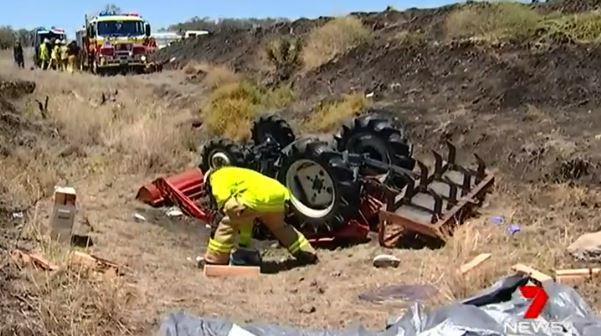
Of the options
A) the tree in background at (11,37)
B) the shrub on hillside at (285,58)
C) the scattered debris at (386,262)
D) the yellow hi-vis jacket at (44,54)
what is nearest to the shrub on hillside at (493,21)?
the shrub on hillside at (285,58)

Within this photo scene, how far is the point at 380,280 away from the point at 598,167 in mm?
3931

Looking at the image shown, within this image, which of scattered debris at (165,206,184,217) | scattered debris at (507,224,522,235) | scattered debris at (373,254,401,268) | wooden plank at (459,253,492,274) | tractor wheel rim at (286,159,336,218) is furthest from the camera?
scattered debris at (165,206,184,217)

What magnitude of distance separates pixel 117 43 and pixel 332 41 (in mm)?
8206

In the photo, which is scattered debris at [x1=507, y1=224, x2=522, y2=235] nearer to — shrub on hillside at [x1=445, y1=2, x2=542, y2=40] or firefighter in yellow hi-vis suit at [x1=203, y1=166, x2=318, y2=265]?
firefighter in yellow hi-vis suit at [x1=203, y1=166, x2=318, y2=265]

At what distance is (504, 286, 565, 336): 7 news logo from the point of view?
487 cm

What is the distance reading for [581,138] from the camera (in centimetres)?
1113

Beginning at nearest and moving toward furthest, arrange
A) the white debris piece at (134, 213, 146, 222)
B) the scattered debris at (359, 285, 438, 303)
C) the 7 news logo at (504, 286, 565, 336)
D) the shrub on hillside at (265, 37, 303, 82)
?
the 7 news logo at (504, 286, 565, 336) < the scattered debris at (359, 285, 438, 303) < the white debris piece at (134, 213, 146, 222) < the shrub on hillside at (265, 37, 303, 82)

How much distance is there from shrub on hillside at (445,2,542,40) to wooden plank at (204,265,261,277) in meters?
13.3

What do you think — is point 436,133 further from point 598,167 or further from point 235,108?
Result: point 235,108

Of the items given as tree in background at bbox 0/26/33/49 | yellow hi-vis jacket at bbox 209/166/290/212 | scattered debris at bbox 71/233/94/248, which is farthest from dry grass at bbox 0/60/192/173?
tree in background at bbox 0/26/33/49

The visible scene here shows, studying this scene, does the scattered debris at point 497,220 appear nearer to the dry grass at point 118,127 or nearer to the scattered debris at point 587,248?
the scattered debris at point 587,248

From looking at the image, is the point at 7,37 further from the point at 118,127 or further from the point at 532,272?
the point at 532,272

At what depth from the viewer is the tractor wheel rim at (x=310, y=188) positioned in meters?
8.92

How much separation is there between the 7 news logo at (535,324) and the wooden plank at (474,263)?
1.39 metres
